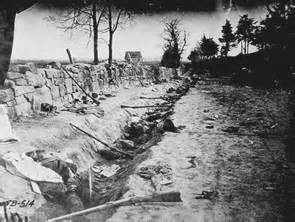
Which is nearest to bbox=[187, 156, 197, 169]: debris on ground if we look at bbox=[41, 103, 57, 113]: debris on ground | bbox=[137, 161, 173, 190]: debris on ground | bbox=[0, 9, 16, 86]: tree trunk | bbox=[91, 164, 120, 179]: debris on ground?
bbox=[137, 161, 173, 190]: debris on ground

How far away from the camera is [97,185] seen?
246 inches

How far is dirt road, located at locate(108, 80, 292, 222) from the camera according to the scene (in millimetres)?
4164

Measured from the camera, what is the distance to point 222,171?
18.8ft

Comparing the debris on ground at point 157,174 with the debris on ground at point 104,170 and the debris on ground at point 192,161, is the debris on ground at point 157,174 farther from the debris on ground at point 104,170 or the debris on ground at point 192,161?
the debris on ground at point 104,170

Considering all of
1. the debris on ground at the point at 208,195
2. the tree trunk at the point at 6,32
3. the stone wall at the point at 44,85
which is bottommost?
the debris on ground at the point at 208,195

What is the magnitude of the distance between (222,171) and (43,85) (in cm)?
675

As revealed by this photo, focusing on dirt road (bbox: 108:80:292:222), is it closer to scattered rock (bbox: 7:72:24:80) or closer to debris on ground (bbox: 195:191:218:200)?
debris on ground (bbox: 195:191:218:200)

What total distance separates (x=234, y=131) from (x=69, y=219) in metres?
6.05

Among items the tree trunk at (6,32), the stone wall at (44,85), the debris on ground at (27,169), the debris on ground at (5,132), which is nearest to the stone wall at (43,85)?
the stone wall at (44,85)

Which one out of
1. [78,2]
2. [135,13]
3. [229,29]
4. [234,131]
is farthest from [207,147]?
[229,29]

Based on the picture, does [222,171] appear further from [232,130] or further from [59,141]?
[59,141]

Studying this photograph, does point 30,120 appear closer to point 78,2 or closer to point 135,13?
point 78,2

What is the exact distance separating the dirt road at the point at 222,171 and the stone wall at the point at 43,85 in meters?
4.15

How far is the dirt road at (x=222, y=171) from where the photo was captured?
4164mm
